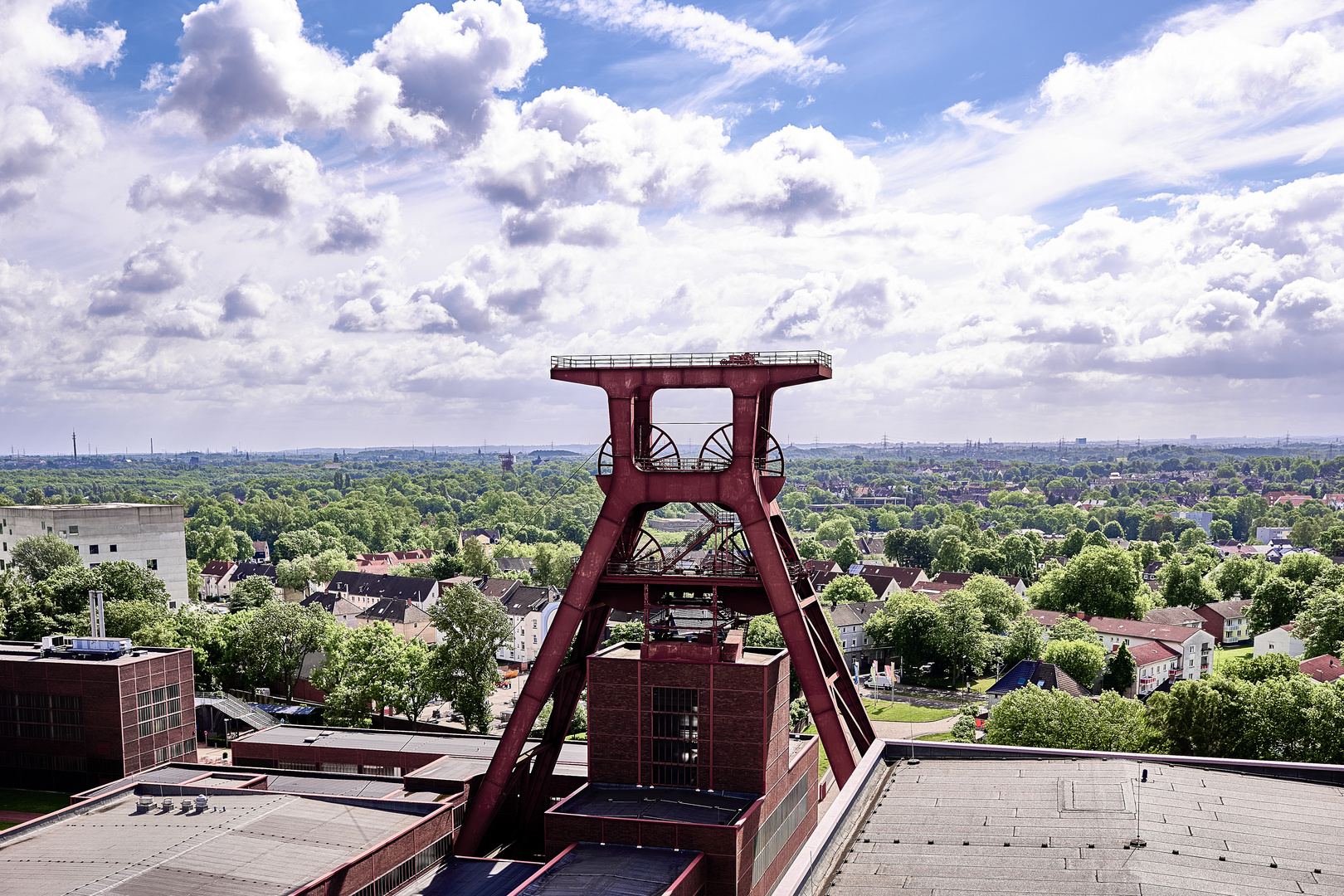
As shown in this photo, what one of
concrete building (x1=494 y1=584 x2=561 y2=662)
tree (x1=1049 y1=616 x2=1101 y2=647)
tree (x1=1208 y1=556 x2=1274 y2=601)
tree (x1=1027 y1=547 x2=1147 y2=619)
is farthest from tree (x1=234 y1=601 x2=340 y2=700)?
tree (x1=1208 y1=556 x2=1274 y2=601)

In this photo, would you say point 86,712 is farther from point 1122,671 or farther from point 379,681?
point 1122,671

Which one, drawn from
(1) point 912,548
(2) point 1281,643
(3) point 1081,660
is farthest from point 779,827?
(1) point 912,548

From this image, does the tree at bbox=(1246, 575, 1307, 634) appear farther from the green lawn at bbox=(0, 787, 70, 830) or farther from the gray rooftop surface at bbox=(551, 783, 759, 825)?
the green lawn at bbox=(0, 787, 70, 830)

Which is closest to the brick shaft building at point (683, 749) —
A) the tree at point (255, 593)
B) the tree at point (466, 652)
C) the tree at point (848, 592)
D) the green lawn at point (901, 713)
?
the tree at point (466, 652)

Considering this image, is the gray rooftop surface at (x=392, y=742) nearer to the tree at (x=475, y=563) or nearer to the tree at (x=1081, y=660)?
the tree at (x=1081, y=660)

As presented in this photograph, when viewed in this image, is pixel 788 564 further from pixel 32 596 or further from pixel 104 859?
pixel 32 596
